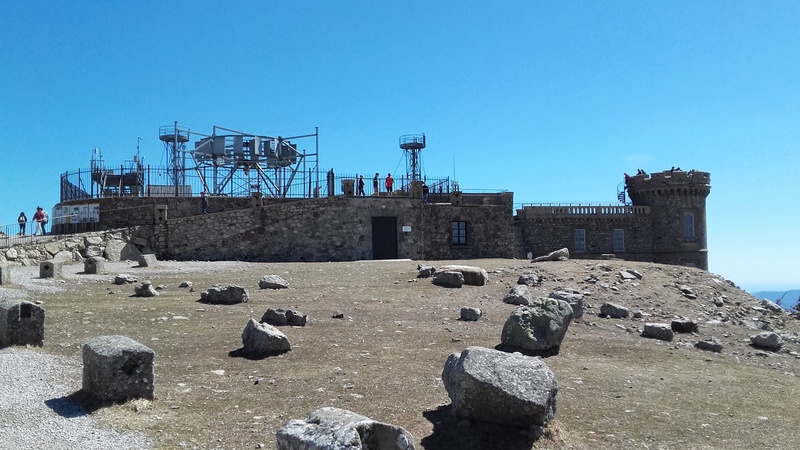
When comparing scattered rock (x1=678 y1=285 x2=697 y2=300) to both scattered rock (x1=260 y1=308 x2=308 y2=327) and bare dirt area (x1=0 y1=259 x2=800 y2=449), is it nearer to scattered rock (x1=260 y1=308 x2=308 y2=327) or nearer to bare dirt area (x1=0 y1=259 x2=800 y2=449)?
bare dirt area (x1=0 y1=259 x2=800 y2=449)

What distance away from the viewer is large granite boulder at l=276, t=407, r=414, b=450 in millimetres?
5051

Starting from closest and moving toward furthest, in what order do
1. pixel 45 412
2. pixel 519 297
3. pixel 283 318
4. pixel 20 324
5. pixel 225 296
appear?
pixel 45 412
pixel 20 324
pixel 283 318
pixel 225 296
pixel 519 297

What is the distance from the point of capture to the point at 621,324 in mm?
14711

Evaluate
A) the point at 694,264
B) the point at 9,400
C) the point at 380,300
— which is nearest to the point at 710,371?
the point at 380,300

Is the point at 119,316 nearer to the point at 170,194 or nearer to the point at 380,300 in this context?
the point at 380,300

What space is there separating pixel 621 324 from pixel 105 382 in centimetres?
1107

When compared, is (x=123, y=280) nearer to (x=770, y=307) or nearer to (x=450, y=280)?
(x=450, y=280)

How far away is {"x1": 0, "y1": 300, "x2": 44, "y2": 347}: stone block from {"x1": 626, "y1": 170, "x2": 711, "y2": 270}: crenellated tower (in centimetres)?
4503

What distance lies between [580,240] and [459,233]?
1637cm

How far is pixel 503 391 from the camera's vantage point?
6.76 meters

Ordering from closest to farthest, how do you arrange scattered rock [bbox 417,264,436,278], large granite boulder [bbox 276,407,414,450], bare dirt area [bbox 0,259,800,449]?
large granite boulder [bbox 276,407,414,450] < bare dirt area [bbox 0,259,800,449] < scattered rock [bbox 417,264,436,278]

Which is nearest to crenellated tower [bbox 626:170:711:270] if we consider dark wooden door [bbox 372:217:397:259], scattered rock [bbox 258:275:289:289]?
dark wooden door [bbox 372:217:397:259]

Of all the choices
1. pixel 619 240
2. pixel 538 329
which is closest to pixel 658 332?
pixel 538 329

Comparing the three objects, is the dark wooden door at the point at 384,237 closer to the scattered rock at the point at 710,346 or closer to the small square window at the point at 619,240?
the scattered rock at the point at 710,346
